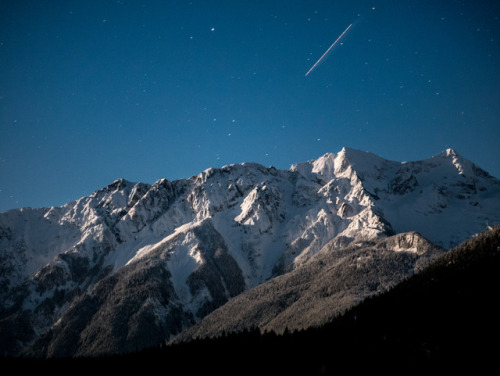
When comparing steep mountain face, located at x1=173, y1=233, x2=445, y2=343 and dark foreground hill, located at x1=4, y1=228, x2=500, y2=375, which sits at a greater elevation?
dark foreground hill, located at x1=4, y1=228, x2=500, y2=375

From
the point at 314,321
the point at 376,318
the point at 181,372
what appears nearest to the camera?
the point at 181,372

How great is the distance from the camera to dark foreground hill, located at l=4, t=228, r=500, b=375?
37.0 metres

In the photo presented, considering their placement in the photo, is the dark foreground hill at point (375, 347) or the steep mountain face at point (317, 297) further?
the steep mountain face at point (317, 297)

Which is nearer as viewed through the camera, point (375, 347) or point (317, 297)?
point (375, 347)

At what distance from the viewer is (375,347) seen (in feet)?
144

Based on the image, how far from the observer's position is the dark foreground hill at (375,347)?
36969mm

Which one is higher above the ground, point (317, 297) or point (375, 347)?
point (375, 347)

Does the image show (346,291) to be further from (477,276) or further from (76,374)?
(76,374)

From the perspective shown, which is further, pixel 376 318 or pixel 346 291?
pixel 346 291

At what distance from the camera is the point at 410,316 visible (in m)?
66.1

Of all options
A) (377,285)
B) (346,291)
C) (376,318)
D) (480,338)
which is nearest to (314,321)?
(346,291)

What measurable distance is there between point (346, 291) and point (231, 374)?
143617mm

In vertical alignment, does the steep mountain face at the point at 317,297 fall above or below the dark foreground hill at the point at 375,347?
below

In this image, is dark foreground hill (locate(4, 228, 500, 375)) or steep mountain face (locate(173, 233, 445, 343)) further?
steep mountain face (locate(173, 233, 445, 343))
